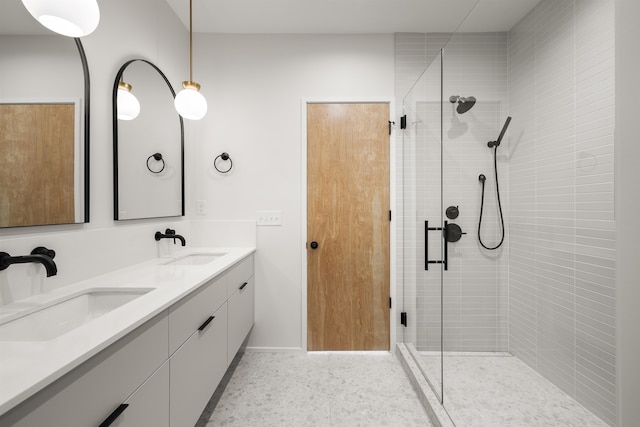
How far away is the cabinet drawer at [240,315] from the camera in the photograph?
1793 mm

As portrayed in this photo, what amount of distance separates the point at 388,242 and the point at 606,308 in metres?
1.60

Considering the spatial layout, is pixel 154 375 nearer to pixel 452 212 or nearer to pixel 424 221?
pixel 452 212

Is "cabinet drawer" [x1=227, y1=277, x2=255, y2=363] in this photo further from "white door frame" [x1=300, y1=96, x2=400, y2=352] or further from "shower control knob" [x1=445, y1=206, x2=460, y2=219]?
"shower control knob" [x1=445, y1=206, x2=460, y2=219]

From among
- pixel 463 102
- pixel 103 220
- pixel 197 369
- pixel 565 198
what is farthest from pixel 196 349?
pixel 463 102

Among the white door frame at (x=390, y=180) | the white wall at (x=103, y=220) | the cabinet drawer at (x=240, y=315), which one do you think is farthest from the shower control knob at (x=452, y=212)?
the white wall at (x=103, y=220)

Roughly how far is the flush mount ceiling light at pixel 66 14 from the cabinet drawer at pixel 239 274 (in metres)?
1.29

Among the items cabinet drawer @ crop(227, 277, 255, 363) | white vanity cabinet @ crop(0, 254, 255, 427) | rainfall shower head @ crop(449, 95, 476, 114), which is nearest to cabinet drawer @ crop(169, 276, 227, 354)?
white vanity cabinet @ crop(0, 254, 255, 427)

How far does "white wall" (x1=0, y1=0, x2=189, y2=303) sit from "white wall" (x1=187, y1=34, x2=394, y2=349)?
0.48 m

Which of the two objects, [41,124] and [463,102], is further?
[463,102]

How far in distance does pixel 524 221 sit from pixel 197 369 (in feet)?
5.05

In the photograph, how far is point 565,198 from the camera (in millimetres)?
908

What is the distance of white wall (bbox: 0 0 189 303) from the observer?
3.61 ft

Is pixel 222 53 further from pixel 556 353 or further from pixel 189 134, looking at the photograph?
pixel 556 353

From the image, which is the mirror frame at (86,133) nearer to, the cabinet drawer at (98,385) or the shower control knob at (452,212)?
the cabinet drawer at (98,385)
